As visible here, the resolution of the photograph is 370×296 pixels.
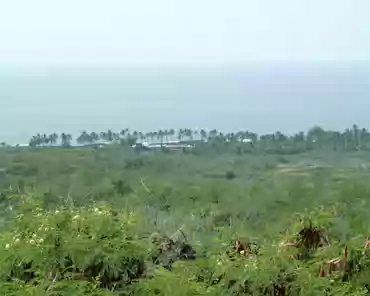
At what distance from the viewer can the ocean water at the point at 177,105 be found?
157 ft

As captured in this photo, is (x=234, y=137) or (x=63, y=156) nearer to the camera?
(x=63, y=156)

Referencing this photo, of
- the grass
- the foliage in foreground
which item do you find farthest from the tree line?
the foliage in foreground

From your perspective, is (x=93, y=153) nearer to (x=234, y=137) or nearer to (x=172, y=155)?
(x=172, y=155)

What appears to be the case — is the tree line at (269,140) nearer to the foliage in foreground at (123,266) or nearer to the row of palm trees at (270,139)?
the row of palm trees at (270,139)

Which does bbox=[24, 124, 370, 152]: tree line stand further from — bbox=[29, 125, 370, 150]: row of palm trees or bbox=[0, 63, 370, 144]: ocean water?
bbox=[0, 63, 370, 144]: ocean water

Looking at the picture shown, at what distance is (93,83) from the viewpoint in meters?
98.4

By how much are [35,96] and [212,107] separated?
Answer: 2229cm

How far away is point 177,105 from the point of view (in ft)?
212

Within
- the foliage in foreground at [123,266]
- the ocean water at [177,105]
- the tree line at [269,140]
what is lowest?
the tree line at [269,140]

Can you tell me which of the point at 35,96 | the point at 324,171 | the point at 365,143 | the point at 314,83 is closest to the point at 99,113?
the point at 35,96

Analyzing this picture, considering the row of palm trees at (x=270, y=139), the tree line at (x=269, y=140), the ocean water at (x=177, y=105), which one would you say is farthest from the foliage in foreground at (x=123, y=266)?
the ocean water at (x=177, y=105)

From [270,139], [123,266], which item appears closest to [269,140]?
[270,139]

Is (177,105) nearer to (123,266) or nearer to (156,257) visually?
(156,257)

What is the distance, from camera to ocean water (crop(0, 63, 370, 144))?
47719 mm
